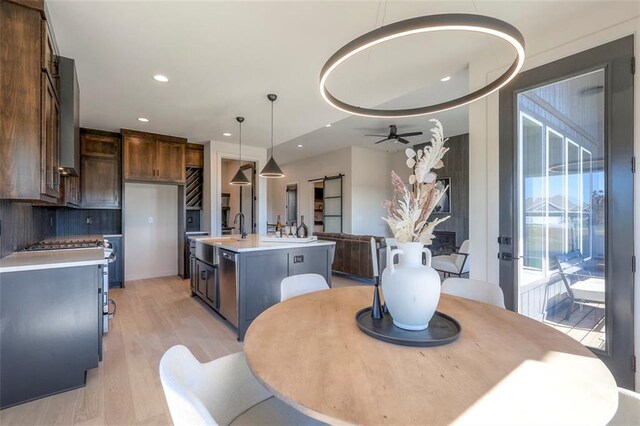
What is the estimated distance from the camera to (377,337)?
3.63 ft

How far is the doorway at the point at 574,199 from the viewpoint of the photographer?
1.82 m

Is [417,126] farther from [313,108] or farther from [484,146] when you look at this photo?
[484,146]

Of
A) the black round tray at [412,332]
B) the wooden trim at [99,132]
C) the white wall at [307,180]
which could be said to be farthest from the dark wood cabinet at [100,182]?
the black round tray at [412,332]

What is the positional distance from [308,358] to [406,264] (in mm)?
542

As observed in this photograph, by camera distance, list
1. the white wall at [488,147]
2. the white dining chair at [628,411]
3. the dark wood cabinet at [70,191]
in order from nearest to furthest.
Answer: the white dining chair at [628,411] → the white wall at [488,147] → the dark wood cabinet at [70,191]

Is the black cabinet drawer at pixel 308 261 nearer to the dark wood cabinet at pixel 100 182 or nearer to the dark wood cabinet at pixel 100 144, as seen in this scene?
the dark wood cabinet at pixel 100 182

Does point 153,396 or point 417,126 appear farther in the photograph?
point 417,126

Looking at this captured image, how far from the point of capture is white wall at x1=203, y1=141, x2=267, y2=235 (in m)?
5.48

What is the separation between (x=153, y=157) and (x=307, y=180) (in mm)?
4388

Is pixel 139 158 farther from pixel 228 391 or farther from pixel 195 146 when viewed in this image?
pixel 228 391

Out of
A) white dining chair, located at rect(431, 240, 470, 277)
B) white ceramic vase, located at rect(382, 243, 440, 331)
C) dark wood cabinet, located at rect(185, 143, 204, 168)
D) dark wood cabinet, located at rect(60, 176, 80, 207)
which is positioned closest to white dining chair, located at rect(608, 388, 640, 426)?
white ceramic vase, located at rect(382, 243, 440, 331)

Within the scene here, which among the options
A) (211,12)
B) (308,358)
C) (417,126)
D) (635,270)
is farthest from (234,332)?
(417,126)

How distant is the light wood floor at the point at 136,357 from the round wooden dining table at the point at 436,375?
4.58 feet

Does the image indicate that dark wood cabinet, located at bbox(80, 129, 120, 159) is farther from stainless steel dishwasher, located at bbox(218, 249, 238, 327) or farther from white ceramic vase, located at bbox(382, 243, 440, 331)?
white ceramic vase, located at bbox(382, 243, 440, 331)
